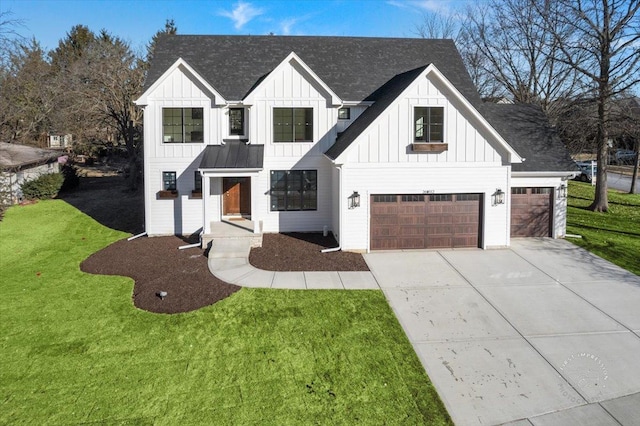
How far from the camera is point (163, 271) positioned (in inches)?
534

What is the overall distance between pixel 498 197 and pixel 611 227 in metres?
7.07

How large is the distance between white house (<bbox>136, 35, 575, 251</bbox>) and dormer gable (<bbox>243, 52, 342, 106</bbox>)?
0.05 metres

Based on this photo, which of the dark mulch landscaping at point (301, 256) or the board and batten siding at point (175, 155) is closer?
the dark mulch landscaping at point (301, 256)

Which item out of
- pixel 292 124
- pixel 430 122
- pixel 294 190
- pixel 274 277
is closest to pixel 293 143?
pixel 292 124

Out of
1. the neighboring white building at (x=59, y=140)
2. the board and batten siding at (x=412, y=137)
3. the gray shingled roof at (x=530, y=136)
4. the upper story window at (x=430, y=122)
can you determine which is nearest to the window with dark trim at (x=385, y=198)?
the board and batten siding at (x=412, y=137)

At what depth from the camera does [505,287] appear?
40.3 ft

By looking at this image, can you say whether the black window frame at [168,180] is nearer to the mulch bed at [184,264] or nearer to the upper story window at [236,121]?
the mulch bed at [184,264]

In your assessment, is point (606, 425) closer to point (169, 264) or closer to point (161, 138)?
point (169, 264)

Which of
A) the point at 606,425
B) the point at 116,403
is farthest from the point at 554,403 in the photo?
the point at 116,403

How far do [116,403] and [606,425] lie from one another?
7.75 meters

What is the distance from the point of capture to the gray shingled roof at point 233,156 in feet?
53.2

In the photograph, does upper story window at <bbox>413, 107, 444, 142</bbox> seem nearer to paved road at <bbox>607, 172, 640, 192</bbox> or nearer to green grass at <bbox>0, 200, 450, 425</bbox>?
green grass at <bbox>0, 200, 450, 425</bbox>

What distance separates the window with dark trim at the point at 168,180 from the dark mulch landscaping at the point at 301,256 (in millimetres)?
4147

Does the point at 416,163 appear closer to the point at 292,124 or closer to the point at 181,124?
the point at 292,124
